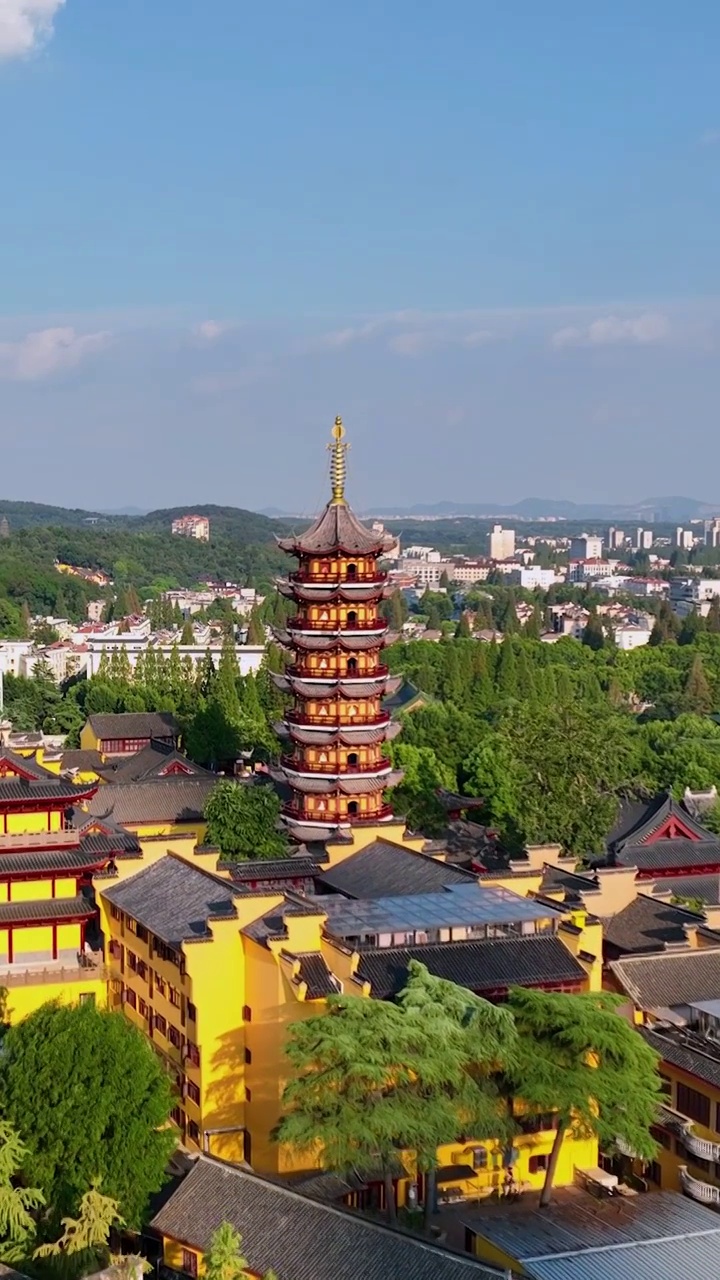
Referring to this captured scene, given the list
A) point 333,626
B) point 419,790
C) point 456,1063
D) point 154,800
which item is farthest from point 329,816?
point 456,1063

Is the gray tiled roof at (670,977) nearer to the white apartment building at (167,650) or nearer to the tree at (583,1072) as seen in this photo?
the tree at (583,1072)

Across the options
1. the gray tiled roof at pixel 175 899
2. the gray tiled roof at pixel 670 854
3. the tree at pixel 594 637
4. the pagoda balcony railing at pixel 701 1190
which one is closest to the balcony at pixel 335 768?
the gray tiled roof at pixel 670 854

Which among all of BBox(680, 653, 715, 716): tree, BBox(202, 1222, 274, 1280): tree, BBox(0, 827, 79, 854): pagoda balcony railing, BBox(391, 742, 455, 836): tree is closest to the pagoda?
BBox(391, 742, 455, 836): tree

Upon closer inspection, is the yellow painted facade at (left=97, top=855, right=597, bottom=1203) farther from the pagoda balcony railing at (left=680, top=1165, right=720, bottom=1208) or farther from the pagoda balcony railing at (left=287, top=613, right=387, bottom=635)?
the pagoda balcony railing at (left=287, top=613, right=387, bottom=635)

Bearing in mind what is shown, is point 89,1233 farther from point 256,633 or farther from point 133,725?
point 256,633

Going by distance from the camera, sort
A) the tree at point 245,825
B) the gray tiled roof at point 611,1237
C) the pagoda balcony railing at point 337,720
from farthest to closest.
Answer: the pagoda balcony railing at point 337,720, the tree at point 245,825, the gray tiled roof at point 611,1237

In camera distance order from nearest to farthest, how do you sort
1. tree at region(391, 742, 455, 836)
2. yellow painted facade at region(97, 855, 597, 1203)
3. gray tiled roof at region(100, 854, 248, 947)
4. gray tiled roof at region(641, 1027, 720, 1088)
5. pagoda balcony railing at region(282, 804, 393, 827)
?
yellow painted facade at region(97, 855, 597, 1203) → gray tiled roof at region(641, 1027, 720, 1088) → gray tiled roof at region(100, 854, 248, 947) → pagoda balcony railing at region(282, 804, 393, 827) → tree at region(391, 742, 455, 836)
